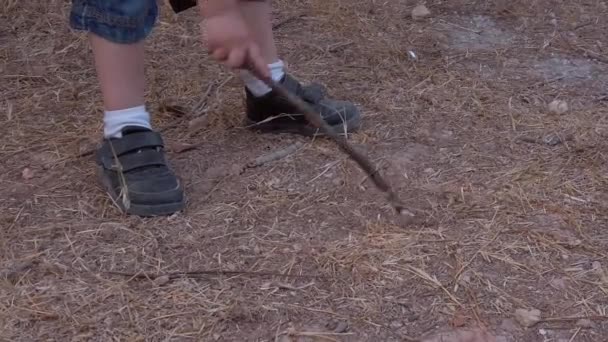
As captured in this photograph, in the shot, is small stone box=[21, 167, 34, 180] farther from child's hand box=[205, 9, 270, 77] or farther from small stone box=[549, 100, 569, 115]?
small stone box=[549, 100, 569, 115]

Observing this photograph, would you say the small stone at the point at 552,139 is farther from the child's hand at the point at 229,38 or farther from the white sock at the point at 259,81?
the child's hand at the point at 229,38

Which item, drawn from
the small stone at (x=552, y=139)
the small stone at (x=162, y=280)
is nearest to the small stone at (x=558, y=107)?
the small stone at (x=552, y=139)

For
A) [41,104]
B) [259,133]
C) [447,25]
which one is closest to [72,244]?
[259,133]

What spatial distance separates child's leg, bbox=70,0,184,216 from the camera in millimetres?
1668

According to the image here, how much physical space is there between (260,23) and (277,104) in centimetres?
17

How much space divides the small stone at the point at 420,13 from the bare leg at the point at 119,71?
3.88 ft

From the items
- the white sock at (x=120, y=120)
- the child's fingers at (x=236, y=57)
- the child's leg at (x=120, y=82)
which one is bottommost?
the white sock at (x=120, y=120)

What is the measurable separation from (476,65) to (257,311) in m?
1.18

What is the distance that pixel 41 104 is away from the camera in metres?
2.19

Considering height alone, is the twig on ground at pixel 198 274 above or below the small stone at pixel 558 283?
above

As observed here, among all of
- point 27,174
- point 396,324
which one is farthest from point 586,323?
point 27,174

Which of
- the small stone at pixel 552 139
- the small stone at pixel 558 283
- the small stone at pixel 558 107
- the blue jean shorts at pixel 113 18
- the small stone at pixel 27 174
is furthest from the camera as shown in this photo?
the small stone at pixel 558 107

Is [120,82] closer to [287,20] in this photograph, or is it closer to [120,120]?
[120,120]

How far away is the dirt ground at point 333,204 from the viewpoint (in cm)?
143
